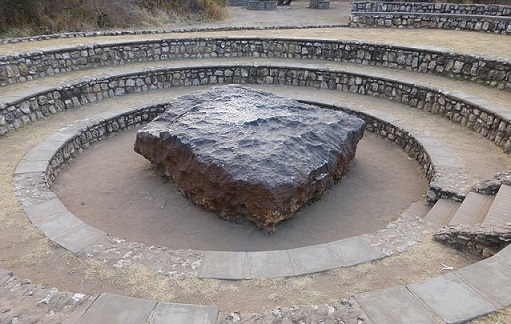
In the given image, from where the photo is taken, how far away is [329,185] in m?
6.62

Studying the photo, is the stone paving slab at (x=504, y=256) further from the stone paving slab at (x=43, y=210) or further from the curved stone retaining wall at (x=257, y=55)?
the curved stone retaining wall at (x=257, y=55)

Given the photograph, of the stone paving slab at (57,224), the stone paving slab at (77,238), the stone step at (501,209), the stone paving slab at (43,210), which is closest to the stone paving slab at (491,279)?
the stone step at (501,209)

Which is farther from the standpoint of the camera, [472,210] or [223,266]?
[472,210]

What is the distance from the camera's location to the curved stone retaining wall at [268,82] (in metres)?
7.68

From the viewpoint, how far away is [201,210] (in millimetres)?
6129

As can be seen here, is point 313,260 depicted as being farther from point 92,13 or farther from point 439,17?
point 92,13

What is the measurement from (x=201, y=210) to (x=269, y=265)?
2.24 m

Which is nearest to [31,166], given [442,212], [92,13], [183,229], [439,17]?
[183,229]

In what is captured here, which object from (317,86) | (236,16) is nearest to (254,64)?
(317,86)

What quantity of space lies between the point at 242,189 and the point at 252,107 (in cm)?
212

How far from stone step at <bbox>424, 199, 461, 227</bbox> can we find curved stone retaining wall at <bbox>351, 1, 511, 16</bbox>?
13.5 meters

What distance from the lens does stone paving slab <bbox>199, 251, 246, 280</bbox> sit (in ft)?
13.1

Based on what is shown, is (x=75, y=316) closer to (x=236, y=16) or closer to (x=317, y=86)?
(x=317, y=86)

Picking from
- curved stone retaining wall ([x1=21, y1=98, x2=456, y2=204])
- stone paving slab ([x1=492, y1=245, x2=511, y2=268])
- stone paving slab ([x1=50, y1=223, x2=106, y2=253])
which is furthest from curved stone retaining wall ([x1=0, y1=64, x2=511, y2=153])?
stone paving slab ([x1=50, y1=223, x2=106, y2=253])
